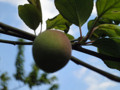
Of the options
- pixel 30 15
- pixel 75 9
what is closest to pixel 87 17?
pixel 75 9

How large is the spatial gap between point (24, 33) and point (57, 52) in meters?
0.07

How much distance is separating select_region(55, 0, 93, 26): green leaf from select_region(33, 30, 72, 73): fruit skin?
0.10 m

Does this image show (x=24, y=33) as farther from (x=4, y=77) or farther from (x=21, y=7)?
(x=4, y=77)

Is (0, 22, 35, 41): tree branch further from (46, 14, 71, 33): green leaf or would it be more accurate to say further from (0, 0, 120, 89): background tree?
(46, 14, 71, 33): green leaf

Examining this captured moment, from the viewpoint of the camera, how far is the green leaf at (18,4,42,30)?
508 mm

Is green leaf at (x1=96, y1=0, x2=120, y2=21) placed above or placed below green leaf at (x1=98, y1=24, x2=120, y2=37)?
above

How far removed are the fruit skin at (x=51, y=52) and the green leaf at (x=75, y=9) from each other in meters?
0.10

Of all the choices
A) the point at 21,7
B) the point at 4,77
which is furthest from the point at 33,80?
the point at 21,7

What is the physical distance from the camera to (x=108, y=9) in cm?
51

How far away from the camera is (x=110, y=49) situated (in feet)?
1.64

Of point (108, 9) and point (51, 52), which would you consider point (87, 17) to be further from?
point (51, 52)

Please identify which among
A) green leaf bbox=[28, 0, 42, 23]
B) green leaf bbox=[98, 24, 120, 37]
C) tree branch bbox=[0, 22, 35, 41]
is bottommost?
green leaf bbox=[98, 24, 120, 37]

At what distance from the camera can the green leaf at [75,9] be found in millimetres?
496

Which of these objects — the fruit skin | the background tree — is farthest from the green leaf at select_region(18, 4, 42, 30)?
the fruit skin
